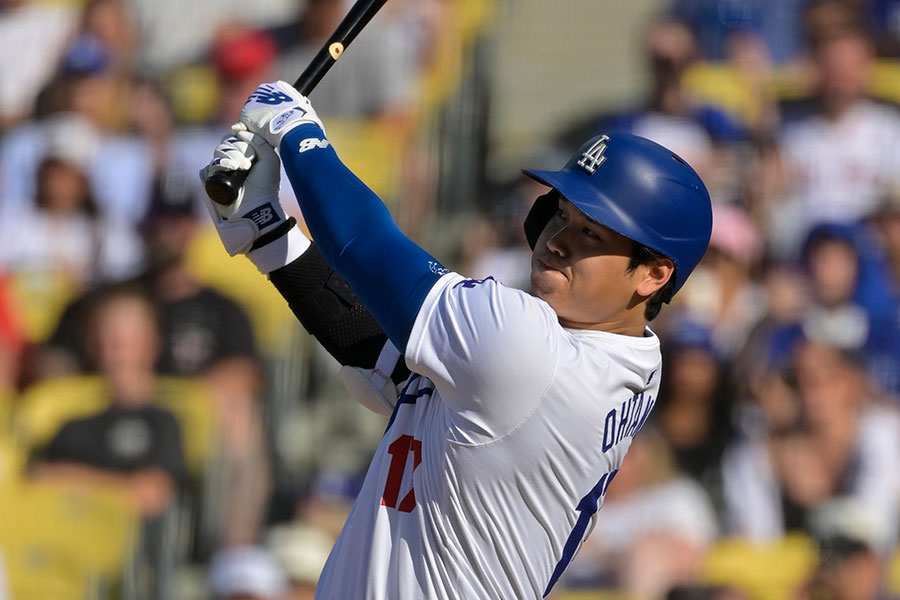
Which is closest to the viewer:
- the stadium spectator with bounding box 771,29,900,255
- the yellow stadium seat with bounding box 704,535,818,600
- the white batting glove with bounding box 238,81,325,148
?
the white batting glove with bounding box 238,81,325,148

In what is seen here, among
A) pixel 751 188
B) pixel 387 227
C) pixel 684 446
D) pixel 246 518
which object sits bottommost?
pixel 684 446

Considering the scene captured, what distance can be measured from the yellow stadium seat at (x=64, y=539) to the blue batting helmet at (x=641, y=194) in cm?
386

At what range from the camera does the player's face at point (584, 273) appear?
196 cm

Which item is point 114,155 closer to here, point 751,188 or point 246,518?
point 246,518

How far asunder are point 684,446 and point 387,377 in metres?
2.90

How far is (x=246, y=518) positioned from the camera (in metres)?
5.16

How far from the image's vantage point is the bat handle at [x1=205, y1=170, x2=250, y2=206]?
2.15 m

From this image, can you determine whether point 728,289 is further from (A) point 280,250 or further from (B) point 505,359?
(B) point 505,359

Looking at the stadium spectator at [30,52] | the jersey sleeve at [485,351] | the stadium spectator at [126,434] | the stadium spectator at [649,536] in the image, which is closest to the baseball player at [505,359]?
the jersey sleeve at [485,351]

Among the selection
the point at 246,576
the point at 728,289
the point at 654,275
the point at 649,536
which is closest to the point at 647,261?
the point at 654,275

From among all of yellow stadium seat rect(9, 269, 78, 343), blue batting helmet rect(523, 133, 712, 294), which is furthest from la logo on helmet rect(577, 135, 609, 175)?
yellow stadium seat rect(9, 269, 78, 343)

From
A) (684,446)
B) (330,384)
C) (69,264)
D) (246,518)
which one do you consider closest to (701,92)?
(684,446)

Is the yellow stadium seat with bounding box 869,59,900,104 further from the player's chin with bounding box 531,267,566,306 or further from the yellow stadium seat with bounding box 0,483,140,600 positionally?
the yellow stadium seat with bounding box 0,483,140,600

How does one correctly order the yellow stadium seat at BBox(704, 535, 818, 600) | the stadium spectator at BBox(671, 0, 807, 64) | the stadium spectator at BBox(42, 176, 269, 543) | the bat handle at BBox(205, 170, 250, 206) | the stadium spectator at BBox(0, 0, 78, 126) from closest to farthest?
the bat handle at BBox(205, 170, 250, 206) → the yellow stadium seat at BBox(704, 535, 818, 600) → the stadium spectator at BBox(42, 176, 269, 543) → the stadium spectator at BBox(671, 0, 807, 64) → the stadium spectator at BBox(0, 0, 78, 126)
